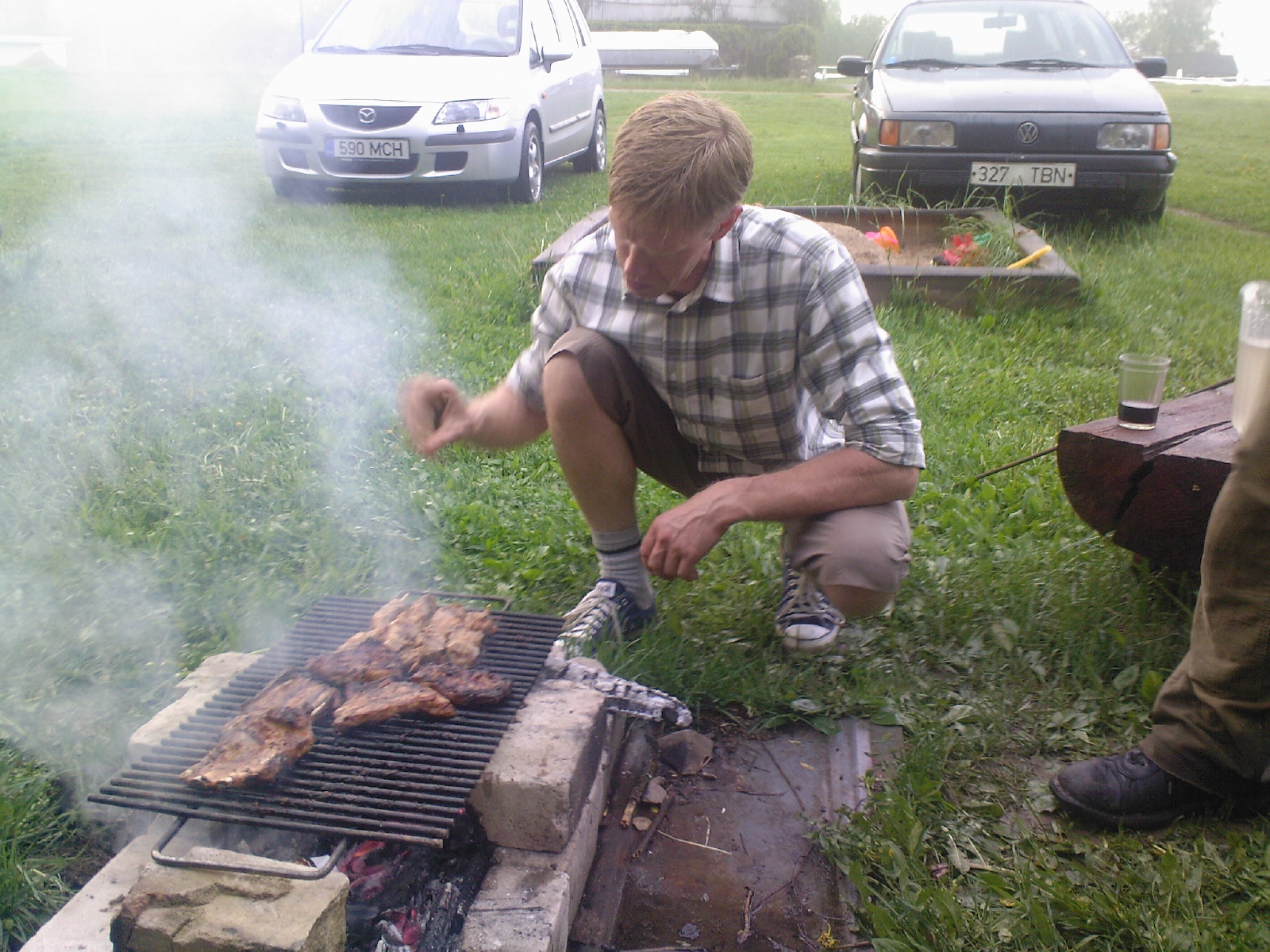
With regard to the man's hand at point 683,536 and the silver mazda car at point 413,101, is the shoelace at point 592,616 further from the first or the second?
the silver mazda car at point 413,101

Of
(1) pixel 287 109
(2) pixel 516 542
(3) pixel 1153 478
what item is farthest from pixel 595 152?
(3) pixel 1153 478

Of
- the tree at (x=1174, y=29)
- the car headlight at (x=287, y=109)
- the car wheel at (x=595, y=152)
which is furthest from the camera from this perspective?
the tree at (x=1174, y=29)

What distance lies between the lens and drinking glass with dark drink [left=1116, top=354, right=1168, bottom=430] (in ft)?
7.58

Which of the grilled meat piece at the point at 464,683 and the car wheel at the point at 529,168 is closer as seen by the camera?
the grilled meat piece at the point at 464,683

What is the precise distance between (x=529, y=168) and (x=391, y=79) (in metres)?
1.14

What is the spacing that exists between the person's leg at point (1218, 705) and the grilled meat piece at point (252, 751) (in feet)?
4.48

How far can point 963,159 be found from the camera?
619cm

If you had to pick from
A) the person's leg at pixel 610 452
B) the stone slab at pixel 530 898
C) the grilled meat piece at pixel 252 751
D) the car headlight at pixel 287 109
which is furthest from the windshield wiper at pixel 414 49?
the stone slab at pixel 530 898

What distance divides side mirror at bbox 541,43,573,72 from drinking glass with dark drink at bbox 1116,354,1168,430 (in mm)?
6328

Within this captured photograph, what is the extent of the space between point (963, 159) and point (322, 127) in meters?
4.20

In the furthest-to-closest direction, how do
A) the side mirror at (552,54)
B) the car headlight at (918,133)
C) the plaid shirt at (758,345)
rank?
the side mirror at (552,54) → the car headlight at (918,133) → the plaid shirt at (758,345)

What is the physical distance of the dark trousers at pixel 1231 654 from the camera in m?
1.63

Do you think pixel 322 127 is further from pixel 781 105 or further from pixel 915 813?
pixel 781 105

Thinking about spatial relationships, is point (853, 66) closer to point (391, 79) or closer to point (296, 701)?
point (391, 79)
